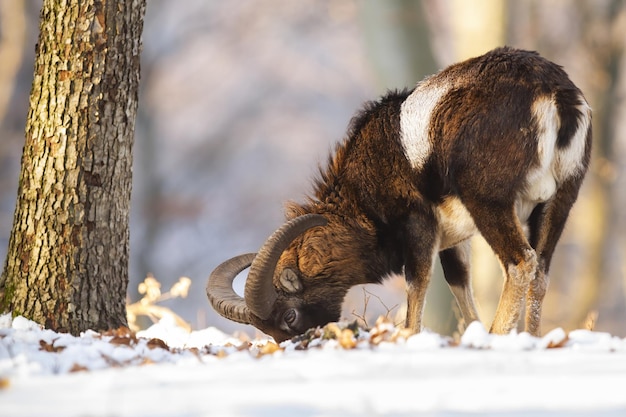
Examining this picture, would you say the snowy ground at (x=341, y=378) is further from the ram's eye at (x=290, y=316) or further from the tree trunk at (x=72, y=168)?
the ram's eye at (x=290, y=316)

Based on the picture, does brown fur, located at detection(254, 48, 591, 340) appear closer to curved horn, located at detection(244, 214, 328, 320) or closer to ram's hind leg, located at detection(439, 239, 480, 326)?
ram's hind leg, located at detection(439, 239, 480, 326)

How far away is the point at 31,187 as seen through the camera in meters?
6.60

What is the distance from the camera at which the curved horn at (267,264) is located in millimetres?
7199

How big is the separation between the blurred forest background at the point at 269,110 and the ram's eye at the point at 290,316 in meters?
5.60

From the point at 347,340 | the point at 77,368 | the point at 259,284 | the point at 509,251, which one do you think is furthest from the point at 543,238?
the point at 77,368

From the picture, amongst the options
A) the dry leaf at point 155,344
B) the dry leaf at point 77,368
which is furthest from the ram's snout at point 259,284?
the dry leaf at point 77,368

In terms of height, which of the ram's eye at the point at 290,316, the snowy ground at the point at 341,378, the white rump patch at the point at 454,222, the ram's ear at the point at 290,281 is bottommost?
the snowy ground at the point at 341,378

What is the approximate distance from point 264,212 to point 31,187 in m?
23.1

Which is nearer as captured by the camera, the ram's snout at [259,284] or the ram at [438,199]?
the ram at [438,199]

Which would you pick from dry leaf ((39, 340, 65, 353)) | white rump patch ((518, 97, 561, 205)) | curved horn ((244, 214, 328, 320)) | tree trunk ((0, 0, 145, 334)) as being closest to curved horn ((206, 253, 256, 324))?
curved horn ((244, 214, 328, 320))

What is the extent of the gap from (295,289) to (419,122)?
1659 millimetres

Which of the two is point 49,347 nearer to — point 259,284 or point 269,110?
point 259,284

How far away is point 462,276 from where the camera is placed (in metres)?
8.22

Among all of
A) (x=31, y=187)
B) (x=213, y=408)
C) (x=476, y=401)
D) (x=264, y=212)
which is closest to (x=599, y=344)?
(x=476, y=401)
